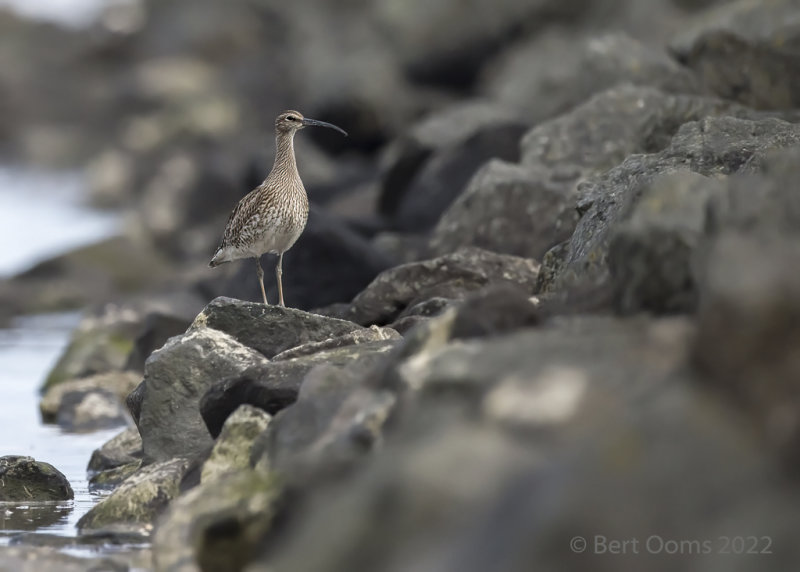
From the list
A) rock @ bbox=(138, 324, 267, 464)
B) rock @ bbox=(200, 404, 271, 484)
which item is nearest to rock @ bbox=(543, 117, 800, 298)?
rock @ bbox=(200, 404, 271, 484)

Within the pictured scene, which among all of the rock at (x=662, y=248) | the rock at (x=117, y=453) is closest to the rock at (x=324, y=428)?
the rock at (x=662, y=248)

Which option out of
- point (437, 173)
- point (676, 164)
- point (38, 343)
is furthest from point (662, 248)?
point (38, 343)

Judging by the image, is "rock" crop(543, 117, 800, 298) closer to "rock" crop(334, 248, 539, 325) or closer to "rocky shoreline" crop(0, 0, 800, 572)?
"rocky shoreline" crop(0, 0, 800, 572)

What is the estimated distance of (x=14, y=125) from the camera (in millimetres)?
54656

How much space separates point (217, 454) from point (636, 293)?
2552 millimetres

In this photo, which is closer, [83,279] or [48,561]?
[48,561]

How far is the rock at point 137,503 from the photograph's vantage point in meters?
7.86

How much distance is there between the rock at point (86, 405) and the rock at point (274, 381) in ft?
15.7

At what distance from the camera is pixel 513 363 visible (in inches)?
222

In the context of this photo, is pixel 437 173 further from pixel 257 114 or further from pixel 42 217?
pixel 257 114

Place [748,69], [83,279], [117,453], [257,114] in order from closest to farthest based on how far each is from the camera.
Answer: [117,453], [748,69], [83,279], [257,114]

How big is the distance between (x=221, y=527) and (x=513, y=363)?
1555 mm

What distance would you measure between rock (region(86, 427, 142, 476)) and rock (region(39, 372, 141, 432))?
2.45 metres

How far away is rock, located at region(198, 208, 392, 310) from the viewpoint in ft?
43.0
